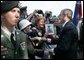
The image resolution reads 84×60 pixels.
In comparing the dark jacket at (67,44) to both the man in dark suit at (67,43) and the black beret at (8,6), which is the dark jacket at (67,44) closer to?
the man in dark suit at (67,43)

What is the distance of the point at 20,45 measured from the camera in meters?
3.19

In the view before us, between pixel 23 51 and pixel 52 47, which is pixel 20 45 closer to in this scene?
pixel 23 51

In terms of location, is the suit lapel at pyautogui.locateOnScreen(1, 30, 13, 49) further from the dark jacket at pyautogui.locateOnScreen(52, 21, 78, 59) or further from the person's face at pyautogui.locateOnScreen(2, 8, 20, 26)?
the dark jacket at pyautogui.locateOnScreen(52, 21, 78, 59)

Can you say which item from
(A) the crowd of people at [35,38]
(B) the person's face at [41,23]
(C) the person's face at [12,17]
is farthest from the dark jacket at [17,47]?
(B) the person's face at [41,23]

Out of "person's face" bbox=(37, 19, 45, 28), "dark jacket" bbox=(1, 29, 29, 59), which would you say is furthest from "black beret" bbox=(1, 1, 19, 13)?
"person's face" bbox=(37, 19, 45, 28)

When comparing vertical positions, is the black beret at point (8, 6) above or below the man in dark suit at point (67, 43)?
above

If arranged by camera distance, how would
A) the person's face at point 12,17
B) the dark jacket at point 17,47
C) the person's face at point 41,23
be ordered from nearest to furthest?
the dark jacket at point 17,47 < the person's face at point 12,17 < the person's face at point 41,23

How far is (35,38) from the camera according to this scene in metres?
3.97

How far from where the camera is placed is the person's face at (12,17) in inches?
129

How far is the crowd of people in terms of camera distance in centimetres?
319

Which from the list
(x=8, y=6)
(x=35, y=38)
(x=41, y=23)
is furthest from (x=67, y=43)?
(x=8, y=6)

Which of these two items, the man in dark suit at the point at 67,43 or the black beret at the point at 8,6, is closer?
the black beret at the point at 8,6

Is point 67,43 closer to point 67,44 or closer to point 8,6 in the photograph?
point 67,44

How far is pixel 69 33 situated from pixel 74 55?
353 mm
